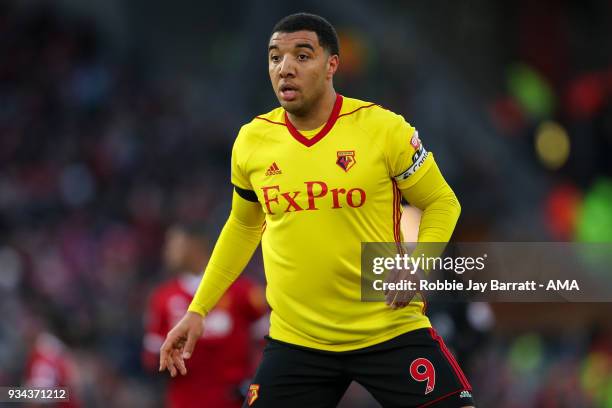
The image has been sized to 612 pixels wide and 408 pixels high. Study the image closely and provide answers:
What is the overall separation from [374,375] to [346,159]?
37.2 inches

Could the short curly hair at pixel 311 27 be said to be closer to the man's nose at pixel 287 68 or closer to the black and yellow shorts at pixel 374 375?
the man's nose at pixel 287 68

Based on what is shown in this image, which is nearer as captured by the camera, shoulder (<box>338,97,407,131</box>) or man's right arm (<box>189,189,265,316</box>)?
shoulder (<box>338,97,407,131</box>)

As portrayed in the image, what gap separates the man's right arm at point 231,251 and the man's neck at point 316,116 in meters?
0.49

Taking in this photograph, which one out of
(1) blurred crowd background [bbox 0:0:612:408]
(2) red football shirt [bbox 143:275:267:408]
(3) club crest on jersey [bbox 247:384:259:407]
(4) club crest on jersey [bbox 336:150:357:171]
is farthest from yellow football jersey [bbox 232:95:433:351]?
(1) blurred crowd background [bbox 0:0:612:408]

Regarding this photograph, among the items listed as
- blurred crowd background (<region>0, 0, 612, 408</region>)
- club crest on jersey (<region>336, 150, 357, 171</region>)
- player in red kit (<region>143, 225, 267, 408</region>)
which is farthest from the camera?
blurred crowd background (<region>0, 0, 612, 408</region>)

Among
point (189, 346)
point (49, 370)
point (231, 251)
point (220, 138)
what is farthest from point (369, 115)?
point (220, 138)

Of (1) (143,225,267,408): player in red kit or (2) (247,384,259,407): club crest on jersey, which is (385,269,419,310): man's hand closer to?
(2) (247,384,259,407): club crest on jersey

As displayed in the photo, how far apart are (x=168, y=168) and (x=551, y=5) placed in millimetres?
8451

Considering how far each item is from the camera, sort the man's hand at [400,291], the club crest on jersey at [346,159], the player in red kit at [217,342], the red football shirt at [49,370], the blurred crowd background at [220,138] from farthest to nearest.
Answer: the blurred crowd background at [220,138]
the player in red kit at [217,342]
the red football shirt at [49,370]
the club crest on jersey at [346,159]
the man's hand at [400,291]

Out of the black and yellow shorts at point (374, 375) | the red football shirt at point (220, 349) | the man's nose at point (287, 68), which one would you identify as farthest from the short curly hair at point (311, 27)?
the red football shirt at point (220, 349)

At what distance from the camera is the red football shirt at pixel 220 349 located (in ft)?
27.5

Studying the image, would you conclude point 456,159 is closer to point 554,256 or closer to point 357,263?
point 554,256

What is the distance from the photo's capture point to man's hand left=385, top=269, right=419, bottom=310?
5020 millimetres

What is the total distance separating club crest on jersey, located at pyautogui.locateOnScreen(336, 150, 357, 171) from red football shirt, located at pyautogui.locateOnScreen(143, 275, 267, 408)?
3.35 metres
